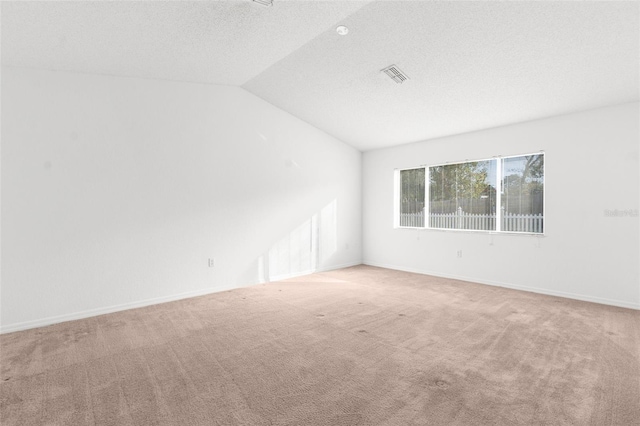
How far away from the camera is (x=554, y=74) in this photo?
12.1 feet

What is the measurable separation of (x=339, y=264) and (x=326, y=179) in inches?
71.6

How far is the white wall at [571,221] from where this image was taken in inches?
160

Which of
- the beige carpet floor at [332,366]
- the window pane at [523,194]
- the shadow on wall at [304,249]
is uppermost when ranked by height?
the window pane at [523,194]

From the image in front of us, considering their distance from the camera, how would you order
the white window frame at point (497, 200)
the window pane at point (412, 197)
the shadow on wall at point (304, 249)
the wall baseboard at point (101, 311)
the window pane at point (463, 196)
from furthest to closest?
the window pane at point (412, 197) < the shadow on wall at point (304, 249) < the window pane at point (463, 196) < the white window frame at point (497, 200) < the wall baseboard at point (101, 311)

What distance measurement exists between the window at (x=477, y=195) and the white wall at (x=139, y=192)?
206 cm

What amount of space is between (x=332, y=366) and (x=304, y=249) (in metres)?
3.64

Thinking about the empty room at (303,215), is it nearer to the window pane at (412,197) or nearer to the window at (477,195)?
the window at (477,195)

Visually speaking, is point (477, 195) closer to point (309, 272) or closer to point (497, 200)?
point (497, 200)

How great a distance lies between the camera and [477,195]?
557cm

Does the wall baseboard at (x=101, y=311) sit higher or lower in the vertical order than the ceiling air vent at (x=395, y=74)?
lower

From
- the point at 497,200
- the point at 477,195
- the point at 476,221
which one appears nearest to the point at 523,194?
the point at 497,200

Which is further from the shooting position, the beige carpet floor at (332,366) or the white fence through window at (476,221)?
the white fence through window at (476,221)

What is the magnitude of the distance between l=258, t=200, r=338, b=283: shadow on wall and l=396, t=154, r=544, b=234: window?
148 centimetres

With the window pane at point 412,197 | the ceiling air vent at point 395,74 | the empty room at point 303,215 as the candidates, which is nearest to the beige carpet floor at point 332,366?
the empty room at point 303,215
